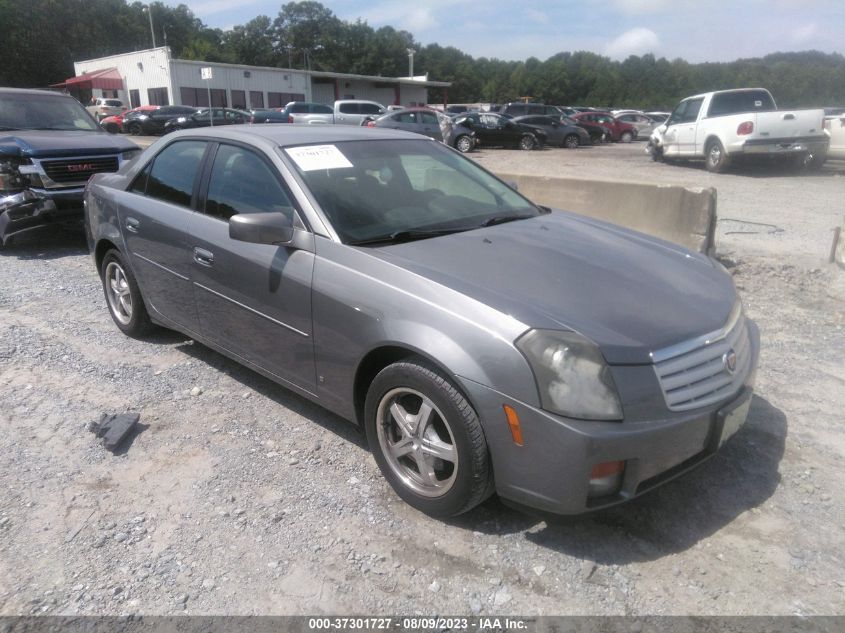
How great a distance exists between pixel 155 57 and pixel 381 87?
23.2m

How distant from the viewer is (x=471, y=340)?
246 cm

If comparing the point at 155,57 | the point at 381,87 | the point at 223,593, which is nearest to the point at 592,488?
the point at 223,593

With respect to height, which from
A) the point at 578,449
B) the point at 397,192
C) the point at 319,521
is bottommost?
the point at 319,521

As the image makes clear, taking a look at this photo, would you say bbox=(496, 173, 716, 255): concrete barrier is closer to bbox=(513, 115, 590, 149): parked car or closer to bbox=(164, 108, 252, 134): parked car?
bbox=(513, 115, 590, 149): parked car

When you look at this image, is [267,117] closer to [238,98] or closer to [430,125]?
[430,125]

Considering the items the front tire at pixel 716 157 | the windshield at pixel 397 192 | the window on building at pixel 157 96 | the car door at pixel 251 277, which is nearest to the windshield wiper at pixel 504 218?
the windshield at pixel 397 192

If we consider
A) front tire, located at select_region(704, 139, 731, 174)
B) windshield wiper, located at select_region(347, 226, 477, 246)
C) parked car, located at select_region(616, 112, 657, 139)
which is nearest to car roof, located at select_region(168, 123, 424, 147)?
windshield wiper, located at select_region(347, 226, 477, 246)

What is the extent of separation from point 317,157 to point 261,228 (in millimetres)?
648

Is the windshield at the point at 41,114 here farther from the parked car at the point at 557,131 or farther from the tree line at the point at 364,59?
the tree line at the point at 364,59

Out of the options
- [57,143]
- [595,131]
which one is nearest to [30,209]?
[57,143]

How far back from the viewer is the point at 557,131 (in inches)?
1088

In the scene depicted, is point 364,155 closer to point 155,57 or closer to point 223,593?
point 223,593

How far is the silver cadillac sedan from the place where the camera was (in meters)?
2.36

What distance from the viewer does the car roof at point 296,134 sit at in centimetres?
365
